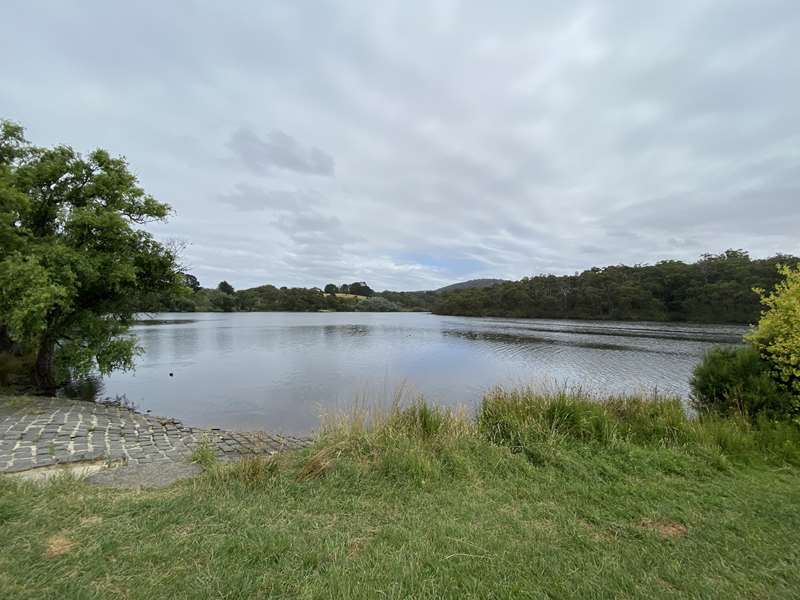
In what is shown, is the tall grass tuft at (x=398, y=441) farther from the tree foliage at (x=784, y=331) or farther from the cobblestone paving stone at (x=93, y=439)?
the tree foliage at (x=784, y=331)

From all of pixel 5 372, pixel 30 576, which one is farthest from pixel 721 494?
pixel 5 372

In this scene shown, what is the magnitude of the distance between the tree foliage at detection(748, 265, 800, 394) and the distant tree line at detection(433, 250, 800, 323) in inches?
2276

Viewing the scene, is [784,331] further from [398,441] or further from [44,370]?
[44,370]

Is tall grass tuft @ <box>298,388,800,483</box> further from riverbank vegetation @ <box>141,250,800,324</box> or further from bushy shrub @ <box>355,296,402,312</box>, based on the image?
bushy shrub @ <box>355,296,402,312</box>

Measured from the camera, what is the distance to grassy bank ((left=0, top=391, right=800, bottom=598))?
2463 millimetres

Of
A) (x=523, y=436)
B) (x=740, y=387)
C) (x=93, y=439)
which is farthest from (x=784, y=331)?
(x=93, y=439)

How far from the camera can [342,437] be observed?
539 cm

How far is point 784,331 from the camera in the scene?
20.9 ft

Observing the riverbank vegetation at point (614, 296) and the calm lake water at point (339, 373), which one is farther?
the riverbank vegetation at point (614, 296)

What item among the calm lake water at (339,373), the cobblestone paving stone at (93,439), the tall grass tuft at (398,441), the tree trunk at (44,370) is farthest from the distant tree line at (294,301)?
the tall grass tuft at (398,441)

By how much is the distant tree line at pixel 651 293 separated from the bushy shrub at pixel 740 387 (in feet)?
187

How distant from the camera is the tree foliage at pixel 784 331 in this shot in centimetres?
618

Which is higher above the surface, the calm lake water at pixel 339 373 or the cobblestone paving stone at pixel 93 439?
the cobblestone paving stone at pixel 93 439

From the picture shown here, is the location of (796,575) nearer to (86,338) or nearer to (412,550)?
(412,550)
